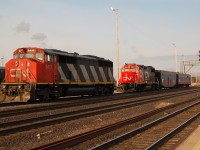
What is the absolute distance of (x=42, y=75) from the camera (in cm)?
2212

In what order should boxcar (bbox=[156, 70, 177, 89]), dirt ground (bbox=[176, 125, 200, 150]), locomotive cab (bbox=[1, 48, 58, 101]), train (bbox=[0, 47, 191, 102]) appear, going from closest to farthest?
1. dirt ground (bbox=[176, 125, 200, 150])
2. locomotive cab (bbox=[1, 48, 58, 101])
3. train (bbox=[0, 47, 191, 102])
4. boxcar (bbox=[156, 70, 177, 89])

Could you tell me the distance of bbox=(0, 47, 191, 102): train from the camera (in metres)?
21.3

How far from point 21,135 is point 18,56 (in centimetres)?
1344

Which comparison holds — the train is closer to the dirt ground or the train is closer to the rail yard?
the rail yard

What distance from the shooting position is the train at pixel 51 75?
2134 cm

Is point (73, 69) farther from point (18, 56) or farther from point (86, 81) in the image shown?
point (18, 56)

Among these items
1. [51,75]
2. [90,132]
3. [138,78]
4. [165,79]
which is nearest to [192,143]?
[90,132]

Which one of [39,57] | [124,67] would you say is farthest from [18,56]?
[124,67]

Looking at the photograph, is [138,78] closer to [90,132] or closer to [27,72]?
[27,72]

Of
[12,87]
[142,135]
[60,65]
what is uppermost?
[60,65]

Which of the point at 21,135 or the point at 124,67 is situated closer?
the point at 21,135

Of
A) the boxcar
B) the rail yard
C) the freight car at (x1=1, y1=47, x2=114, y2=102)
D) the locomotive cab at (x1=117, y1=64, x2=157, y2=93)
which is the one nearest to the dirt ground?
the rail yard

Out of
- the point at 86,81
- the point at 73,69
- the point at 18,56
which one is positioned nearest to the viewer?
the point at 18,56

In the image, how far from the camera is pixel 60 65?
24.0 metres
